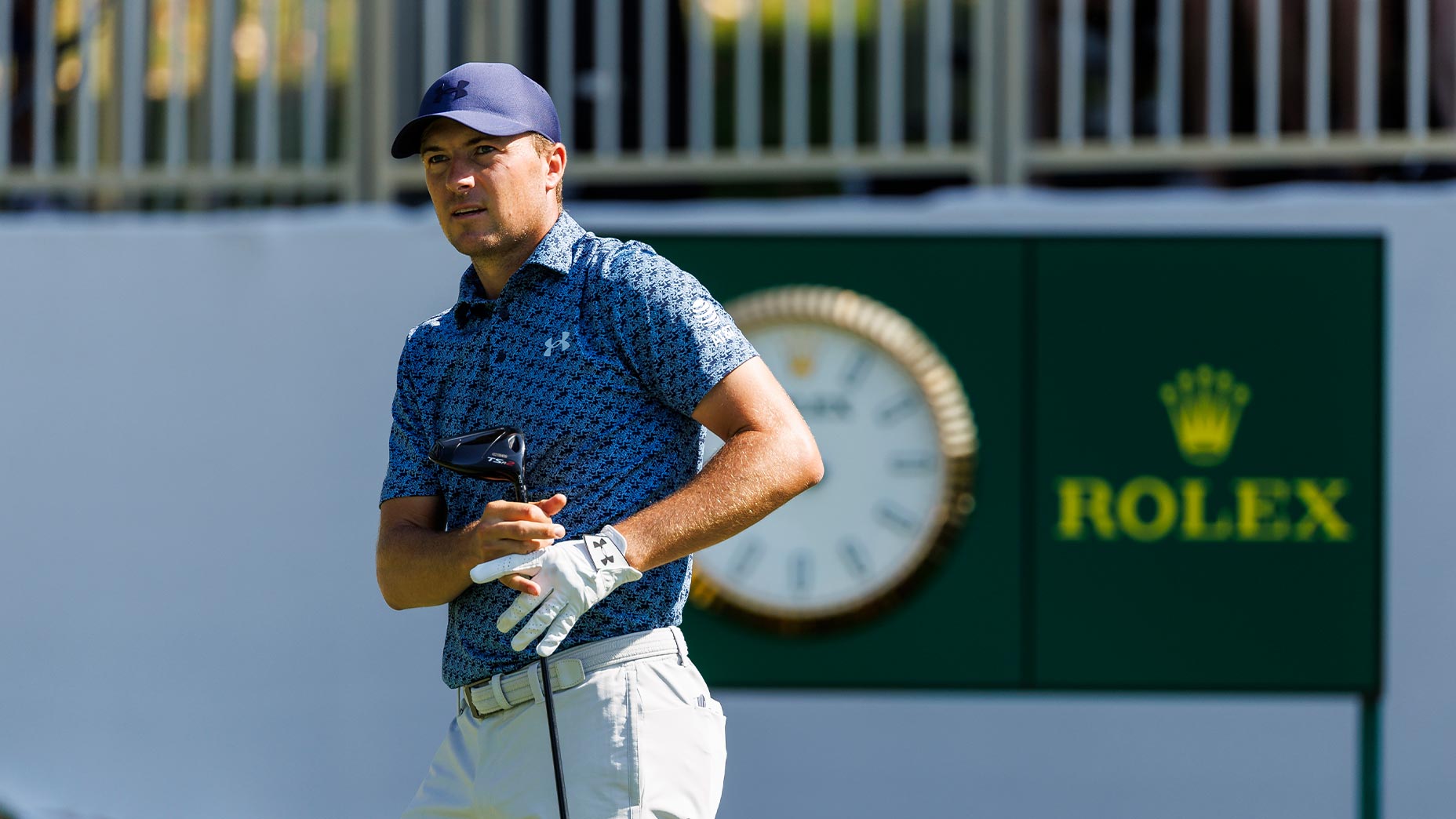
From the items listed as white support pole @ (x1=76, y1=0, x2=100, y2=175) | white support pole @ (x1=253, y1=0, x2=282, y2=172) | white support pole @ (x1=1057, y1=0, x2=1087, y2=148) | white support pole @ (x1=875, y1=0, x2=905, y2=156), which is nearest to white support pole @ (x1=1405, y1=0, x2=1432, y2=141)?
white support pole @ (x1=1057, y1=0, x2=1087, y2=148)

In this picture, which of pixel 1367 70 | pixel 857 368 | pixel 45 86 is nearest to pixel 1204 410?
pixel 857 368

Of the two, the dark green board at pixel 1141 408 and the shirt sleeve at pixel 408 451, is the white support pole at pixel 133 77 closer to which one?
the dark green board at pixel 1141 408

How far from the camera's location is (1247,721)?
223 inches

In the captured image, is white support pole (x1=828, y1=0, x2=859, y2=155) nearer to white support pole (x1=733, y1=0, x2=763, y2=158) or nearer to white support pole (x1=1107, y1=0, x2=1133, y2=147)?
white support pole (x1=733, y1=0, x2=763, y2=158)

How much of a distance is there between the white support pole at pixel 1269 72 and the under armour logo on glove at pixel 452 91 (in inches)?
160

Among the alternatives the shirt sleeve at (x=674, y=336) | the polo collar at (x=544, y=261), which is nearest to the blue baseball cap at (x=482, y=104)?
the polo collar at (x=544, y=261)

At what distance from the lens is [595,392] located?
2488mm

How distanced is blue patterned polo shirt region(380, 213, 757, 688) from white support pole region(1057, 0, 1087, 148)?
3694mm

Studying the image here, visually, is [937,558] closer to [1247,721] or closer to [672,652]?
[1247,721]

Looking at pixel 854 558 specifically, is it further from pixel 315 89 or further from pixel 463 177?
pixel 463 177

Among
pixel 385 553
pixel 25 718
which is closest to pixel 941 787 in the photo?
pixel 25 718

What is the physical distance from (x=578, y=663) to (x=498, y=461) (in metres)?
0.31

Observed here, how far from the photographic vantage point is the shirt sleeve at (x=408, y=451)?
105 inches

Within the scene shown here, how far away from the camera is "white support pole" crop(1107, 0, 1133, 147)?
5.97 m
